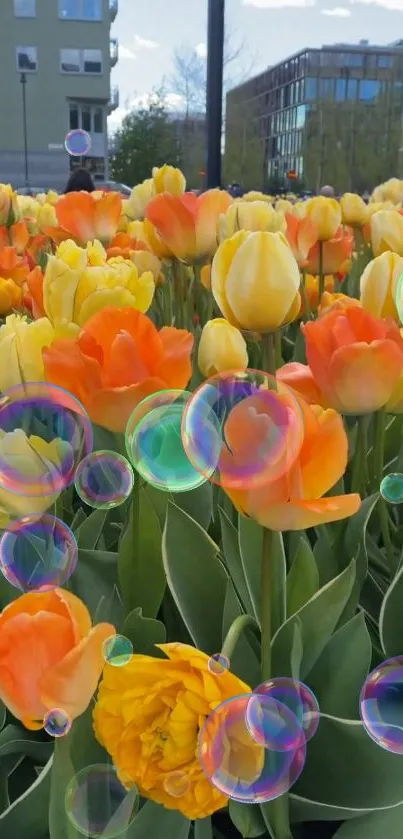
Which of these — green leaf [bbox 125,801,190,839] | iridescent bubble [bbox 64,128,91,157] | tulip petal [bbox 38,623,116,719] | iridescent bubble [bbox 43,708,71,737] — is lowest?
green leaf [bbox 125,801,190,839]

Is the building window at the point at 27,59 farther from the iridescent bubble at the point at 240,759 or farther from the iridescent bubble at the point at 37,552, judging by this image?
the iridescent bubble at the point at 240,759

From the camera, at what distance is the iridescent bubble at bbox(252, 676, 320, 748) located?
0.50 m

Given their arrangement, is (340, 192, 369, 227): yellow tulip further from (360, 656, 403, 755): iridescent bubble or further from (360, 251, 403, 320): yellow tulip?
(360, 656, 403, 755): iridescent bubble

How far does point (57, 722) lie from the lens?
1.44 ft

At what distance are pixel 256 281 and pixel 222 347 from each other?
0.08 m

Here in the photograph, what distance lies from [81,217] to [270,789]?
1.11 metres

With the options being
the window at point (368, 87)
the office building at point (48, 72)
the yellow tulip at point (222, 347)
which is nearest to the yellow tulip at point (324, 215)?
the yellow tulip at point (222, 347)

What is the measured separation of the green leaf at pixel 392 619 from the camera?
0.61m

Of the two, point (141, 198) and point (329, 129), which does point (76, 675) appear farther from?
point (329, 129)

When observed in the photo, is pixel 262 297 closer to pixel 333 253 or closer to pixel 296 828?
pixel 296 828

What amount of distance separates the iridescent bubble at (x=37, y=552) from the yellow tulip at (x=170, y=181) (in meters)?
0.96

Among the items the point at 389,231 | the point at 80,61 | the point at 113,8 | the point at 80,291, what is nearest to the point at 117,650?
the point at 80,291

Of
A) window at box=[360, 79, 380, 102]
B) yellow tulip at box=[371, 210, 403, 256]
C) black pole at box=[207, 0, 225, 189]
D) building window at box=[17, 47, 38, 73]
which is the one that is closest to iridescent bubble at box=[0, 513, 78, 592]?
yellow tulip at box=[371, 210, 403, 256]

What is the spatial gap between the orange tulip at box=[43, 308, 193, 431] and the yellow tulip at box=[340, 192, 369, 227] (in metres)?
1.23
